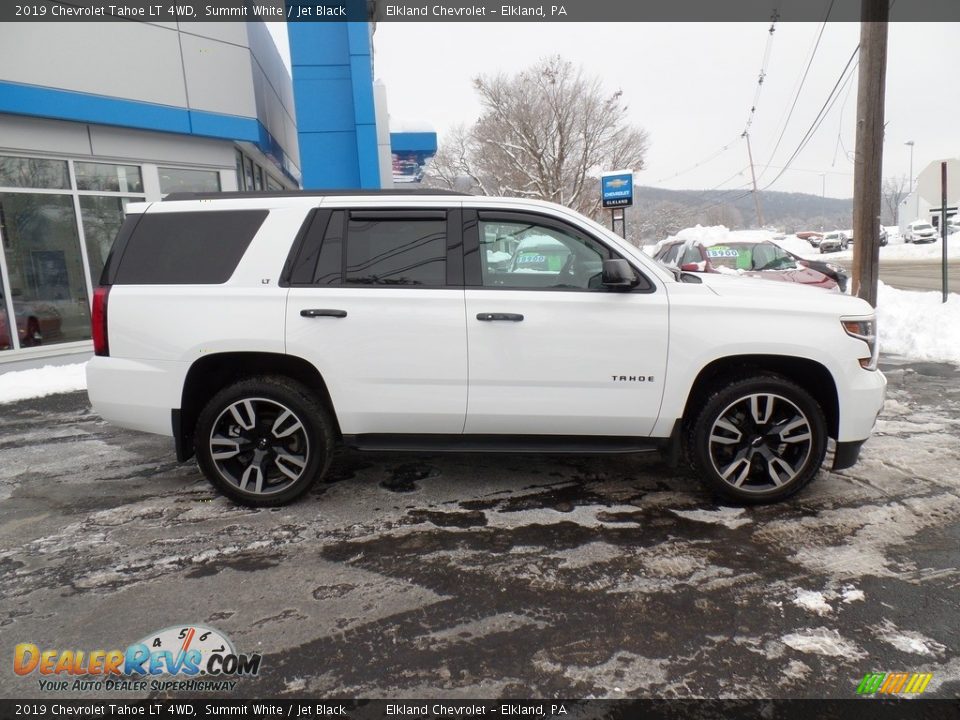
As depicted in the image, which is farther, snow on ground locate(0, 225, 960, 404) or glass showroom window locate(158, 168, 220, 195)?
glass showroom window locate(158, 168, 220, 195)

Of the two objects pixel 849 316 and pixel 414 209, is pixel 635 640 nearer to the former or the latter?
pixel 849 316

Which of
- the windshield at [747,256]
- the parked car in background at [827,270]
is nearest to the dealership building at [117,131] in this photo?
the windshield at [747,256]

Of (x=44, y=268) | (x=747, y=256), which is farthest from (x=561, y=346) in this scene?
(x=747, y=256)

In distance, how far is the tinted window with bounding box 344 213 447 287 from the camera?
3791 millimetres

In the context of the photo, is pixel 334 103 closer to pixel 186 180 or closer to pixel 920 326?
pixel 186 180

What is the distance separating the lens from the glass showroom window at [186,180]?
10539 millimetres

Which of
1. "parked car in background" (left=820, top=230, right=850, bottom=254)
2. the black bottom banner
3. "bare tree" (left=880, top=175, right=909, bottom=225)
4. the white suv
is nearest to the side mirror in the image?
the white suv

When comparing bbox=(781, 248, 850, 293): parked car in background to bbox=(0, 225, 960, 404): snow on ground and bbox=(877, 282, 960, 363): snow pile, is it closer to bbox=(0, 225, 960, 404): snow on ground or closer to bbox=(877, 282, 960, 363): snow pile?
bbox=(0, 225, 960, 404): snow on ground

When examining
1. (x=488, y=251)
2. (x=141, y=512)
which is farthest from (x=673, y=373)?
(x=141, y=512)

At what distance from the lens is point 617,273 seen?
3512mm

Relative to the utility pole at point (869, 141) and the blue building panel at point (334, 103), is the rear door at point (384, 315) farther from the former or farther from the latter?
the blue building panel at point (334, 103)

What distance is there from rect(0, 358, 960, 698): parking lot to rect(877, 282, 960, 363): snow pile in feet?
15.7

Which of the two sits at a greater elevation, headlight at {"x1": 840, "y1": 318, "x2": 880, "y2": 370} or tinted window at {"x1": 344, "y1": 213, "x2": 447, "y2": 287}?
tinted window at {"x1": 344, "y1": 213, "x2": 447, "y2": 287}

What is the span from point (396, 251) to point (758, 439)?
8.71 ft
